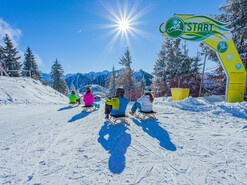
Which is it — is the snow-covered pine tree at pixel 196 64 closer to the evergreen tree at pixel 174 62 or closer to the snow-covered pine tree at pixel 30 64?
the evergreen tree at pixel 174 62

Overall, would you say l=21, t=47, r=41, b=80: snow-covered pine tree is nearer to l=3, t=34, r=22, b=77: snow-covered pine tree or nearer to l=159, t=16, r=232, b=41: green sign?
l=3, t=34, r=22, b=77: snow-covered pine tree

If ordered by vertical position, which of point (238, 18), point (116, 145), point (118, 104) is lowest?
point (116, 145)

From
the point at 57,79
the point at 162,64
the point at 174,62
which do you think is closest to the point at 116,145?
the point at 174,62

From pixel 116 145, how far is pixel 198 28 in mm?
8710

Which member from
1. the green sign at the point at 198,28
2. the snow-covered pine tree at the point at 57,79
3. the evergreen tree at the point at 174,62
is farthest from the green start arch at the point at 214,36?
the snow-covered pine tree at the point at 57,79

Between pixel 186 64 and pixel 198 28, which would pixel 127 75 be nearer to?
pixel 186 64

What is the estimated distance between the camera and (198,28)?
269 inches

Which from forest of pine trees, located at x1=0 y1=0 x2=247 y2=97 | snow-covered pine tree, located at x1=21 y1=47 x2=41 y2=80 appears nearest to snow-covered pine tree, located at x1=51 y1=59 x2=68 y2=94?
forest of pine trees, located at x1=0 y1=0 x2=247 y2=97

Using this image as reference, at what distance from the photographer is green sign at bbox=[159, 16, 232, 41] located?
6.74 meters

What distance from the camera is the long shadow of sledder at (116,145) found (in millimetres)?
1871

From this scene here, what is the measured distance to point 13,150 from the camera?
7.48ft

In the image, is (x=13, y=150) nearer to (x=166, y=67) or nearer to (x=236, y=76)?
(x=236, y=76)

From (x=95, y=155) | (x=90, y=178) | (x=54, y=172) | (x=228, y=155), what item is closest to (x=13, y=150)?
(x=54, y=172)

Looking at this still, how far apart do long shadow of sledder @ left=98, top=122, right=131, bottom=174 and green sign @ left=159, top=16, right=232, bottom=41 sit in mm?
7394
